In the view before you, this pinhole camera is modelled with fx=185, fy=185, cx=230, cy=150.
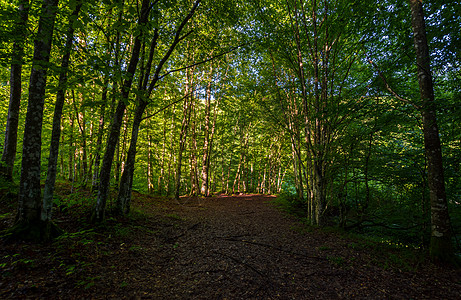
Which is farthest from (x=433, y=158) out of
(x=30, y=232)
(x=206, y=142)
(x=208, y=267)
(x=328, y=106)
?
(x=206, y=142)

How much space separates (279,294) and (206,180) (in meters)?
13.3

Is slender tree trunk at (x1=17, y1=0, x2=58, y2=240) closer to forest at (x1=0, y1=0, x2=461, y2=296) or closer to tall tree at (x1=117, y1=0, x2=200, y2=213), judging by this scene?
forest at (x1=0, y1=0, x2=461, y2=296)

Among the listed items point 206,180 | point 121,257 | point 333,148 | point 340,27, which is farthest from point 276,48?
point 206,180

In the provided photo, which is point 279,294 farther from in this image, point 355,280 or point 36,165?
point 36,165

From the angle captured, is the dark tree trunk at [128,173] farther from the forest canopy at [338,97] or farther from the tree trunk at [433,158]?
the tree trunk at [433,158]

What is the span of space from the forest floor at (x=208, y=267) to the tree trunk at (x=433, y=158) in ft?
1.74

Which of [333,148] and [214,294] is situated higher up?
[333,148]

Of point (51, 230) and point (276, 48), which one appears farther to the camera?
point (276, 48)

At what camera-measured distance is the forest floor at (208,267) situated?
10.1ft

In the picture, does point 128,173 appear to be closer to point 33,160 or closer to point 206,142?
point 33,160

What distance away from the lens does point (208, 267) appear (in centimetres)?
415

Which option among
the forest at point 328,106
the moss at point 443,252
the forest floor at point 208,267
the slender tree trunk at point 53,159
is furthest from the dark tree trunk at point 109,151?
the moss at point 443,252

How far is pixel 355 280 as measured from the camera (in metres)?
3.63

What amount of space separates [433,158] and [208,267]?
240 inches
